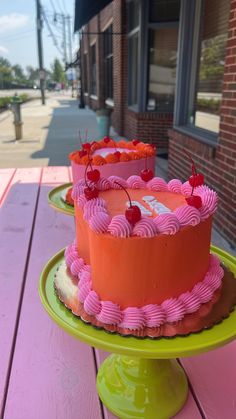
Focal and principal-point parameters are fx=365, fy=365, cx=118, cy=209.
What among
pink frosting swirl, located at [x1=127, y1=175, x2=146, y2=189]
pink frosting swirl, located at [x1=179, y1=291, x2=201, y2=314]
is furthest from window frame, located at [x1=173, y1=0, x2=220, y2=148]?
pink frosting swirl, located at [x1=179, y1=291, x2=201, y2=314]

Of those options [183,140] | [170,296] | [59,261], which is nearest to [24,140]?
[183,140]

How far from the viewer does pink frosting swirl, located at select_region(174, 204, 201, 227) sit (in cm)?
129

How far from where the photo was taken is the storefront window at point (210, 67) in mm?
4394

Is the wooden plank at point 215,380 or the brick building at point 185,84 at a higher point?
the brick building at point 185,84

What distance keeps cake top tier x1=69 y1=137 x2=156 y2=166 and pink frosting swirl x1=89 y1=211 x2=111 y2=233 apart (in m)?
1.34

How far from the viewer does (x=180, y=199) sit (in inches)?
63.2

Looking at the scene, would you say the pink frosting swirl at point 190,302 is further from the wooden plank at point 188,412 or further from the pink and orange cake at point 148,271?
the wooden plank at point 188,412

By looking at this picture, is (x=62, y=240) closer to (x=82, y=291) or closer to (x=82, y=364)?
(x=82, y=364)

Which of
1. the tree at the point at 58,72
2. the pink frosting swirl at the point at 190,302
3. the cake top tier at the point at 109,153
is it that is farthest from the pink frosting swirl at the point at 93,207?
the tree at the point at 58,72

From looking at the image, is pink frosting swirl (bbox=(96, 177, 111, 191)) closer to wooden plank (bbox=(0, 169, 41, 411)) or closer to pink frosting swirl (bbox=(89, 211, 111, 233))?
pink frosting swirl (bbox=(89, 211, 111, 233))

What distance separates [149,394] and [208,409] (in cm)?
28

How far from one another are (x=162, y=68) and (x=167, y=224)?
7.14 meters

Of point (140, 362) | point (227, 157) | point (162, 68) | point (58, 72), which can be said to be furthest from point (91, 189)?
point (58, 72)

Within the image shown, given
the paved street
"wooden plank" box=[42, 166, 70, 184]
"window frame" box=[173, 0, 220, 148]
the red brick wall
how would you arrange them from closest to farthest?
the red brick wall → "window frame" box=[173, 0, 220, 148] → "wooden plank" box=[42, 166, 70, 184] → the paved street
